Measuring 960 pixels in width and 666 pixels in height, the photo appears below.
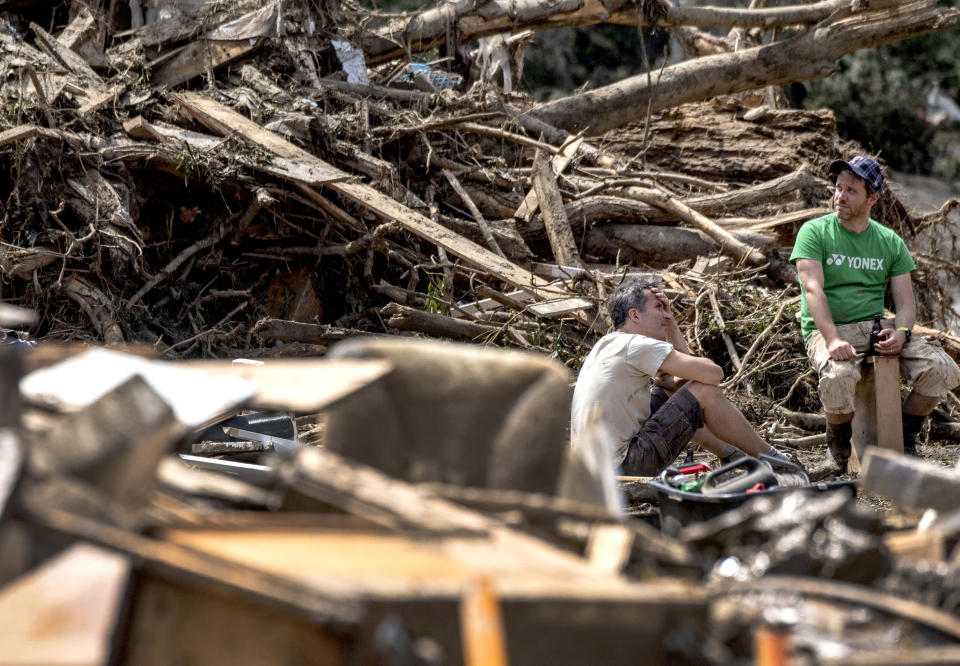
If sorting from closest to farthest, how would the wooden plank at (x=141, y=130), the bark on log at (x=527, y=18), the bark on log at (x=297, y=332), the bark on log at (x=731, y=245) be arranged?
1. the bark on log at (x=297, y=332)
2. the wooden plank at (x=141, y=130)
3. the bark on log at (x=731, y=245)
4. the bark on log at (x=527, y=18)

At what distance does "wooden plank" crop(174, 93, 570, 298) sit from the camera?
6.57 m

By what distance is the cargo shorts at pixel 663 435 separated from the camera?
4.73 m

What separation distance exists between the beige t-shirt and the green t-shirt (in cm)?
128

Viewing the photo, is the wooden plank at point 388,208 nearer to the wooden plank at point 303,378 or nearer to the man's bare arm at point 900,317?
the man's bare arm at point 900,317

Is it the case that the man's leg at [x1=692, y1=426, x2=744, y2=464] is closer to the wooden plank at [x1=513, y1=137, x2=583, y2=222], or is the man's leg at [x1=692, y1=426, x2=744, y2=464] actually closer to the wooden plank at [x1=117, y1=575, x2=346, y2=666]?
the wooden plank at [x1=513, y1=137, x2=583, y2=222]

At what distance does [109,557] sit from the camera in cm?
148

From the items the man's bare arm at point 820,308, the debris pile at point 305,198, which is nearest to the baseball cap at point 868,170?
the man's bare arm at point 820,308

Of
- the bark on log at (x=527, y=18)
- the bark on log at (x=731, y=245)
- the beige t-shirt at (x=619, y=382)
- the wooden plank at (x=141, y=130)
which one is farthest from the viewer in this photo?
the bark on log at (x=527, y=18)

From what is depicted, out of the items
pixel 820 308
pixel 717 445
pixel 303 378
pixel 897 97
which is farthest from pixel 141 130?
pixel 897 97

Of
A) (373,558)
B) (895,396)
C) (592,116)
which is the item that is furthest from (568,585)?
(592,116)

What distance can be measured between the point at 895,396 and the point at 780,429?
102 centimetres

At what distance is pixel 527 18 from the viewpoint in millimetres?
8836

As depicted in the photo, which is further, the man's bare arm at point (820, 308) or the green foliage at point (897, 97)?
the green foliage at point (897, 97)

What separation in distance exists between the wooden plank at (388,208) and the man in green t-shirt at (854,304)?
62.6 inches
